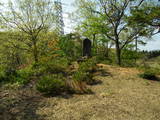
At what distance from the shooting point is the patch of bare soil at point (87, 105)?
3.43m

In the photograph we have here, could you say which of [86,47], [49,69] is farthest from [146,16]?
[49,69]

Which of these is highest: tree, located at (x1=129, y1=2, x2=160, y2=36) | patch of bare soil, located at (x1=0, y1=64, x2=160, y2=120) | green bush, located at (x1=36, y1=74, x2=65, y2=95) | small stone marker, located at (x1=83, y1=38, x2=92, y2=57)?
tree, located at (x1=129, y1=2, x2=160, y2=36)

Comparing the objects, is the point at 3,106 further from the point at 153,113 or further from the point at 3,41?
the point at 3,41

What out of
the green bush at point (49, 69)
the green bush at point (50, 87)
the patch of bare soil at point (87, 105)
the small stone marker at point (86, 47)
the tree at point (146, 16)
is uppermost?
the tree at point (146, 16)

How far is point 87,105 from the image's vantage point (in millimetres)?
3977

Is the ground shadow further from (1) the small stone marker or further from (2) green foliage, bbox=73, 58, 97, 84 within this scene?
(1) the small stone marker

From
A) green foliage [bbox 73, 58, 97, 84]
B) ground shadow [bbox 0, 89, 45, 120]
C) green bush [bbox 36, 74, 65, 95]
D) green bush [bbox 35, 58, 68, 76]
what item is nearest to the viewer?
ground shadow [bbox 0, 89, 45, 120]

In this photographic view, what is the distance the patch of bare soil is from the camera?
3.43 meters

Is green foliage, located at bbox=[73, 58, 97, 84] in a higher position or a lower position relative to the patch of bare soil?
higher

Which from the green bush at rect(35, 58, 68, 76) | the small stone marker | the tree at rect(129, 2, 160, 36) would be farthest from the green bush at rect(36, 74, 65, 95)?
the tree at rect(129, 2, 160, 36)

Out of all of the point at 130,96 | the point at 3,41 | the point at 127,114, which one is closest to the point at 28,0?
the point at 3,41

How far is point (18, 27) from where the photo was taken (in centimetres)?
1039

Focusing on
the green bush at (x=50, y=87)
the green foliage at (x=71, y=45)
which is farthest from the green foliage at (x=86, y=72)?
the green foliage at (x=71, y=45)

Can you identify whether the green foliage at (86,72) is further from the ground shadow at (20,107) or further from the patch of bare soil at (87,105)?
the ground shadow at (20,107)
